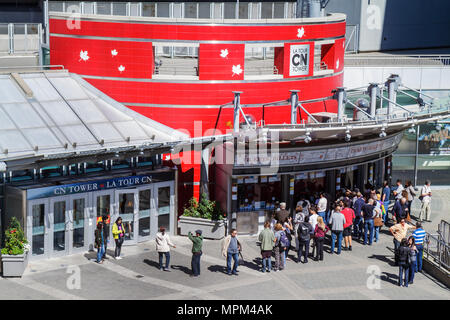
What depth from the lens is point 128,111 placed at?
1325 inches

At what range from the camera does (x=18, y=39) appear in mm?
38781

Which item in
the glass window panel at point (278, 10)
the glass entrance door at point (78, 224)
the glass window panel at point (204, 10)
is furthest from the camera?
the glass window panel at point (278, 10)

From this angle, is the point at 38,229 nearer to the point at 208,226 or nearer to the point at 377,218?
the point at 208,226

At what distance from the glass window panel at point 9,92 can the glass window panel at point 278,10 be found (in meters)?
21.4

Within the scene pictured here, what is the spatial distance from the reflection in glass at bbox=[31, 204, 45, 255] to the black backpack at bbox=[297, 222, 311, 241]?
855 centimetres

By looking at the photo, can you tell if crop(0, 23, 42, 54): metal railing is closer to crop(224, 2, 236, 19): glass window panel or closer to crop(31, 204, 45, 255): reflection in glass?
crop(31, 204, 45, 255): reflection in glass

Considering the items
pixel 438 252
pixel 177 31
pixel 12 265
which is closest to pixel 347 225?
pixel 438 252

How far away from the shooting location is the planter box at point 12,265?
91.8 ft

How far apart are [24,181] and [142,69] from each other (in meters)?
6.47

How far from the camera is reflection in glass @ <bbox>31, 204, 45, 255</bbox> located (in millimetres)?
29891

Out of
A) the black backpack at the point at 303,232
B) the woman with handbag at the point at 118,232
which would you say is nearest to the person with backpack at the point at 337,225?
the black backpack at the point at 303,232

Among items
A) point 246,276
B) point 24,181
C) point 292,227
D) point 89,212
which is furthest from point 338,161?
point 24,181

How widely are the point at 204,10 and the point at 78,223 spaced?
2039 cm

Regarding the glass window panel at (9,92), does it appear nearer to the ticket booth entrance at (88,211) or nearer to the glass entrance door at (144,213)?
the ticket booth entrance at (88,211)
